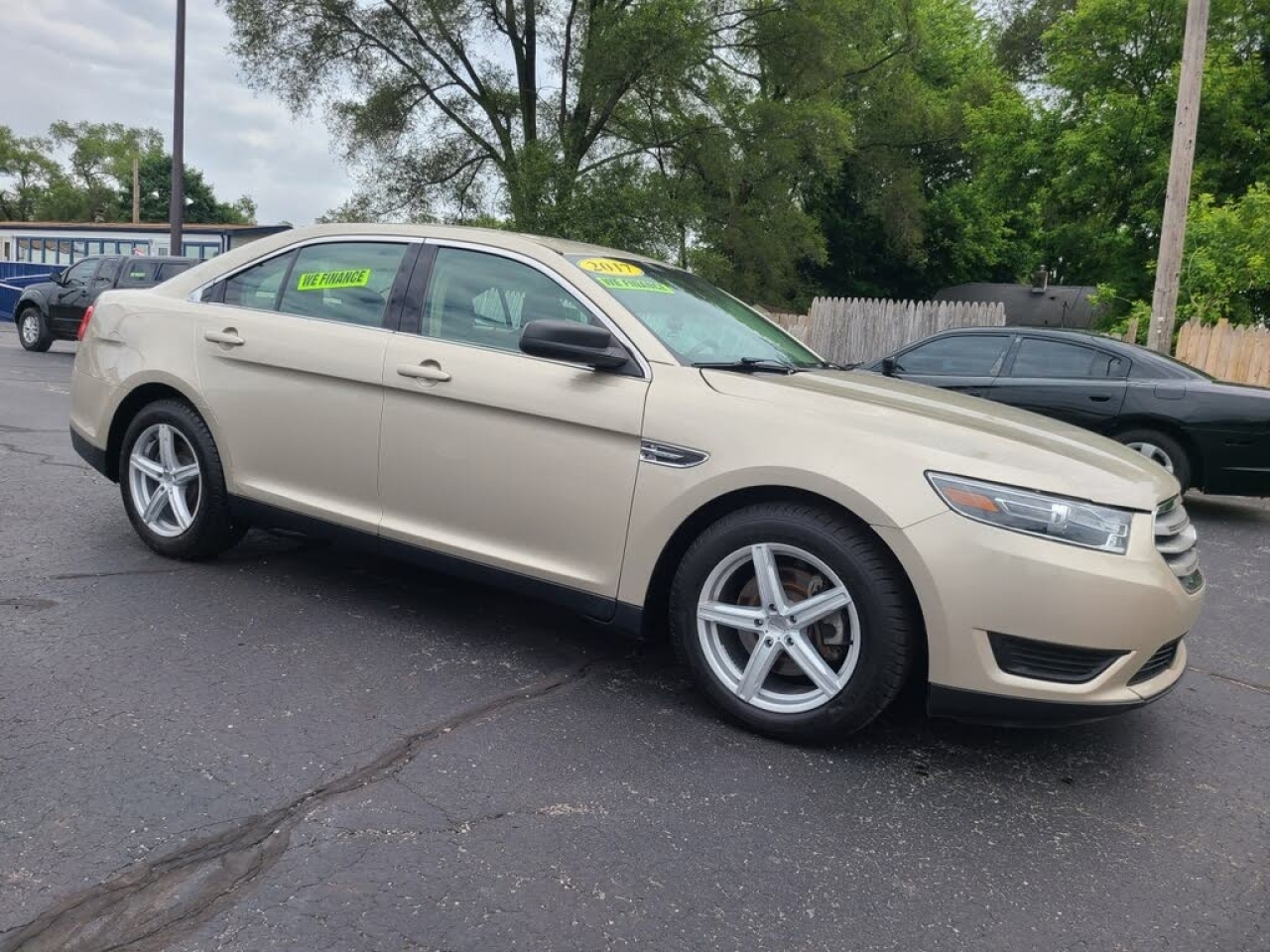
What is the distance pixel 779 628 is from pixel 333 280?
2474 mm

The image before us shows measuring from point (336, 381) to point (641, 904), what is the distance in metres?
2.56

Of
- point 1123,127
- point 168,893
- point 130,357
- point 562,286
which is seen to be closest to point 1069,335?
point 562,286

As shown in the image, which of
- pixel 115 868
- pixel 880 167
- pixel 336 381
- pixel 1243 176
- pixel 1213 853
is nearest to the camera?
pixel 115 868

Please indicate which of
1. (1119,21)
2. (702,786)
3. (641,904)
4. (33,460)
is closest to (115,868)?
(641,904)

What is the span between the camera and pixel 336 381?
163 inches

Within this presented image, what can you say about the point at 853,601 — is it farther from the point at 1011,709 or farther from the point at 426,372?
the point at 426,372

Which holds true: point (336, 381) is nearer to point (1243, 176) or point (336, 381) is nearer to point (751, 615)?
point (751, 615)

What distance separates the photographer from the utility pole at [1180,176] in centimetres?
1148

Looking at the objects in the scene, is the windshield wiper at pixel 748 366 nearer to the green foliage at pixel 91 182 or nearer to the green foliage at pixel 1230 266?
the green foliage at pixel 1230 266

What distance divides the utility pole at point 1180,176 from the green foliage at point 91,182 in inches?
3315

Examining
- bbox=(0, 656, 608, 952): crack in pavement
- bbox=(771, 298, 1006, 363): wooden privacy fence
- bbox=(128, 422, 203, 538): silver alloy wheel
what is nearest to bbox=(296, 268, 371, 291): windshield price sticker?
bbox=(128, 422, 203, 538): silver alloy wheel

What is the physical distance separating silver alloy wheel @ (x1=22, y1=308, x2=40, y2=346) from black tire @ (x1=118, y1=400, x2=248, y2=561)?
615 inches

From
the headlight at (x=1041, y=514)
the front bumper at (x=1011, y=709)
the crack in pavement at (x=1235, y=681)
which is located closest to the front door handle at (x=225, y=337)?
the headlight at (x=1041, y=514)

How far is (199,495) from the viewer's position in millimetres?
4602
